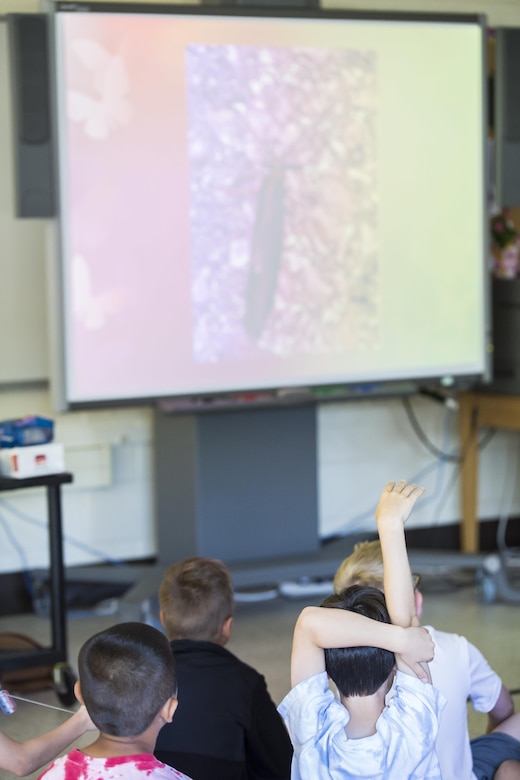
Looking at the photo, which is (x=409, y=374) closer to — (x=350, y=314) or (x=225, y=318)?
(x=350, y=314)

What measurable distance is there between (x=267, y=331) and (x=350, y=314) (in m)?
0.29

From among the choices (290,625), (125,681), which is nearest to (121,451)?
(290,625)

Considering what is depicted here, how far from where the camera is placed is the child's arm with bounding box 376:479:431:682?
1.51m

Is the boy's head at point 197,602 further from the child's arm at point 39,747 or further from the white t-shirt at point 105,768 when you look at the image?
the white t-shirt at point 105,768

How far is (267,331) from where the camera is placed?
3646mm

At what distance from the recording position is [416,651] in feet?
4.88

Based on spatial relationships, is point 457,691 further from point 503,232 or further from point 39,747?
point 503,232

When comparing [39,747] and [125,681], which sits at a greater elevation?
[125,681]

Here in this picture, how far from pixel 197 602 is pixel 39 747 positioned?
51 centimetres

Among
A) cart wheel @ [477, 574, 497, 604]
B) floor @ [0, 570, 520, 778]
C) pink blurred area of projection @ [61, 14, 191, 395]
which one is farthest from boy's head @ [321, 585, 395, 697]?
cart wheel @ [477, 574, 497, 604]

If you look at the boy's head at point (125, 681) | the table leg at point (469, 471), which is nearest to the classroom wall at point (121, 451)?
the table leg at point (469, 471)

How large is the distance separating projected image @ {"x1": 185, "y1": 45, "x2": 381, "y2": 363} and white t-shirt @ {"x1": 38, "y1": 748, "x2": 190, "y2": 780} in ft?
7.10

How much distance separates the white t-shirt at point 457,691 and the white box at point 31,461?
1.34 meters

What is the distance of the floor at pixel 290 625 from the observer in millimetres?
3264
